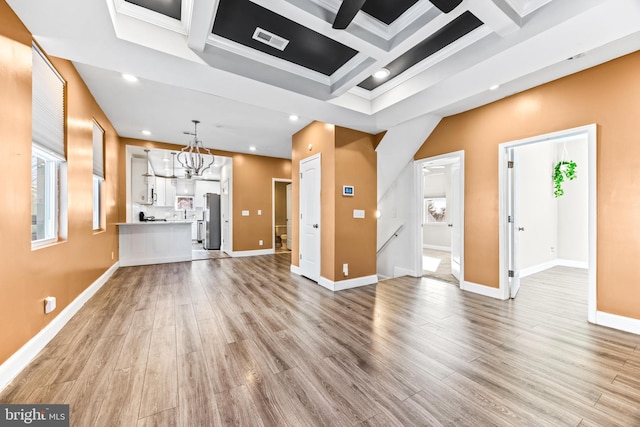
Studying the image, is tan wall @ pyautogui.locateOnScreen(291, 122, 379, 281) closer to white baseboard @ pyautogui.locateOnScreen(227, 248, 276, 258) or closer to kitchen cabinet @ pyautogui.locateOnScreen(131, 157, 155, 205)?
white baseboard @ pyautogui.locateOnScreen(227, 248, 276, 258)

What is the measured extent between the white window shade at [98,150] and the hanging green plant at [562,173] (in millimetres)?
8408

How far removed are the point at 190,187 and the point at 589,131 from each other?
11932 millimetres

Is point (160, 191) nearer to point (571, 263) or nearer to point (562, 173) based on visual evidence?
point (562, 173)

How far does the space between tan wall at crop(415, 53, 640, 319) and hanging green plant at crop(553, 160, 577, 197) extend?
111 inches

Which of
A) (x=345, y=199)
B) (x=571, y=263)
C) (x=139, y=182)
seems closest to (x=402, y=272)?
(x=345, y=199)

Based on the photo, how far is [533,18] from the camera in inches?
72.7

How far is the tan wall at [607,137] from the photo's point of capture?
100 inches

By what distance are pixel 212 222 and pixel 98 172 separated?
4.61m

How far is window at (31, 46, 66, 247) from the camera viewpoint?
2.18m

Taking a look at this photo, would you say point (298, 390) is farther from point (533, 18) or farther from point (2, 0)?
point (2, 0)

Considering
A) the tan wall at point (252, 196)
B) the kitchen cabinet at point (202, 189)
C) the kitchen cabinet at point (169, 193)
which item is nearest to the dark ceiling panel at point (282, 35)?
the tan wall at point (252, 196)

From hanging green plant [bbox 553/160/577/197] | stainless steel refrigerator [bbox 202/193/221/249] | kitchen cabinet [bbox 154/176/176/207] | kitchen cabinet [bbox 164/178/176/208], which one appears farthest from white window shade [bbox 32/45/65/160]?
hanging green plant [bbox 553/160/577/197]

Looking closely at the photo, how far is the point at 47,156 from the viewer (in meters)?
2.46

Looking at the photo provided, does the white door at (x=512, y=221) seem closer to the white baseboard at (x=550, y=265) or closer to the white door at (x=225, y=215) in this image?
the white baseboard at (x=550, y=265)
